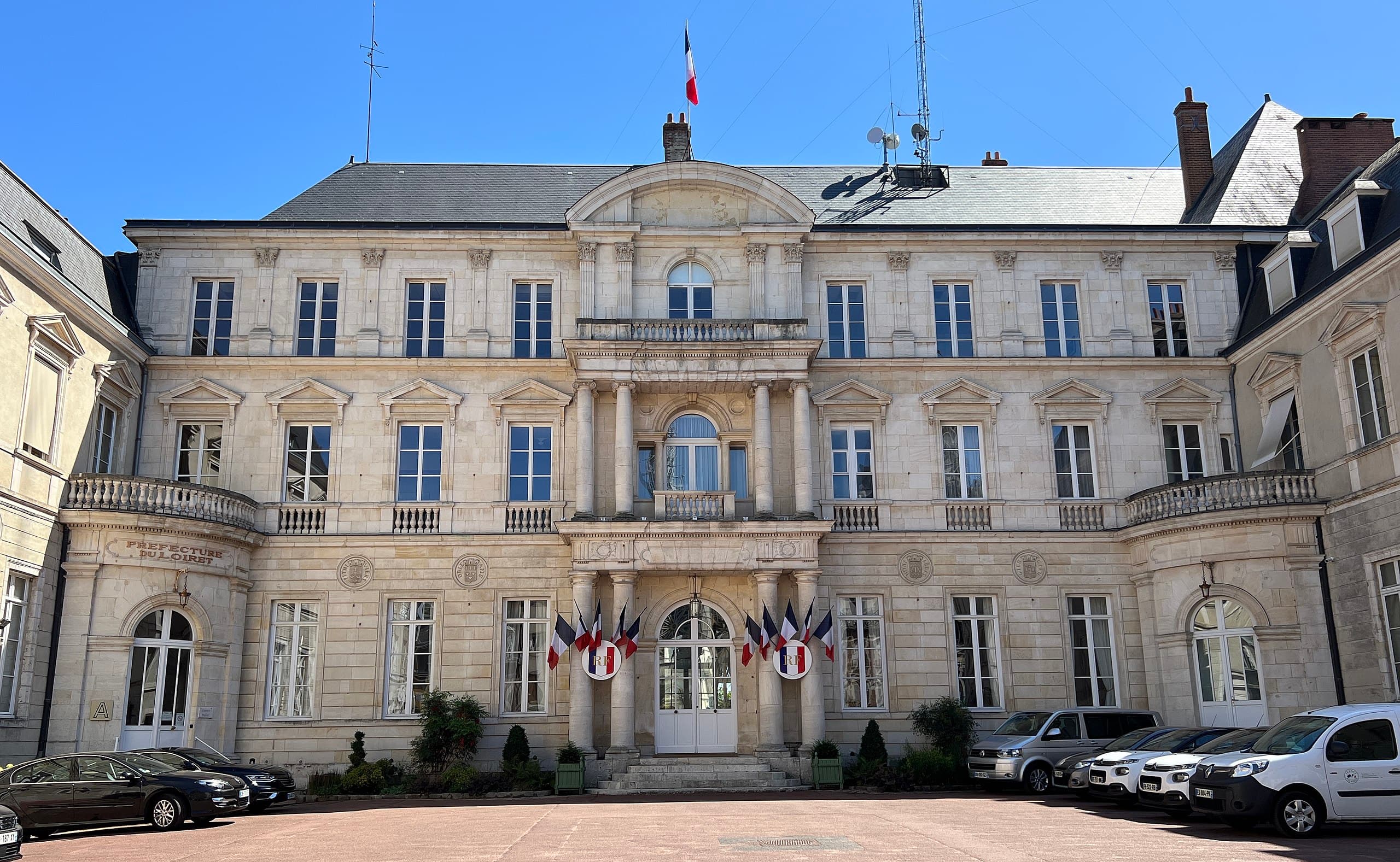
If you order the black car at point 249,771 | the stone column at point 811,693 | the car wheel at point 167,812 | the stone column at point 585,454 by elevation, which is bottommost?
the car wheel at point 167,812

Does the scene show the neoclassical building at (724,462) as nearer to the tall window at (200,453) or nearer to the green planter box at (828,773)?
the tall window at (200,453)

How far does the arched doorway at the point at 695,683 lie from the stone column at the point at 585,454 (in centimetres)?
305

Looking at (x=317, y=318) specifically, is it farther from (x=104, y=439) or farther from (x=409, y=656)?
(x=409, y=656)

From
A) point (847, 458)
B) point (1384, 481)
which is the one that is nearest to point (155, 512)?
point (847, 458)

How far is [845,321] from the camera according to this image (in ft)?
91.1

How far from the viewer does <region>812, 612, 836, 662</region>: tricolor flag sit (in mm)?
24312

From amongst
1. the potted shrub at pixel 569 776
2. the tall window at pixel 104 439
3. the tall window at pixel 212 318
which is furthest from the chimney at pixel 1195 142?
the tall window at pixel 104 439

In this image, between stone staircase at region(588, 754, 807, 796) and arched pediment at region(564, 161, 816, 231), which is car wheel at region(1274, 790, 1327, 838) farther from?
arched pediment at region(564, 161, 816, 231)

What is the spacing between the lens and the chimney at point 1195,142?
3053cm

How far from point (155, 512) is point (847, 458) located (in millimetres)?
14144

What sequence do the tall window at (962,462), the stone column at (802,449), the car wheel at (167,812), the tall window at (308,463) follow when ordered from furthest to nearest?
1. the tall window at (962,462)
2. the tall window at (308,463)
3. the stone column at (802,449)
4. the car wheel at (167,812)

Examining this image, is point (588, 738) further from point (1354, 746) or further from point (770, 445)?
point (1354, 746)

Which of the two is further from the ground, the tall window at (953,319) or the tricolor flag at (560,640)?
the tall window at (953,319)

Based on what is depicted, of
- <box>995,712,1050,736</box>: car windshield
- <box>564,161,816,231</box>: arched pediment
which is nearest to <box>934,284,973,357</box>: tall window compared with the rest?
<box>564,161,816,231</box>: arched pediment
